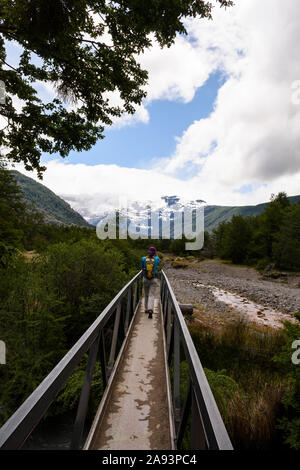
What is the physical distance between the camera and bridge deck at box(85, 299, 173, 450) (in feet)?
8.75

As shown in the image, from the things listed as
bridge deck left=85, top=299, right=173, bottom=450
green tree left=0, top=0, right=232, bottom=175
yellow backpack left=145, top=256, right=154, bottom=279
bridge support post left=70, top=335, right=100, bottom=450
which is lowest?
bridge deck left=85, top=299, right=173, bottom=450

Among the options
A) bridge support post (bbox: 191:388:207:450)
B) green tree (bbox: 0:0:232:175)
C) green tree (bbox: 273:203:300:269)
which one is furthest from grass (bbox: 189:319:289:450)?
green tree (bbox: 273:203:300:269)

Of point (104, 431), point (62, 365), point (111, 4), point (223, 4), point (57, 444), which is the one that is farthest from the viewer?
point (57, 444)

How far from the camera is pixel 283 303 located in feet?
67.5

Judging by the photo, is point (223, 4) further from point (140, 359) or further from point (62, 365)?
point (140, 359)

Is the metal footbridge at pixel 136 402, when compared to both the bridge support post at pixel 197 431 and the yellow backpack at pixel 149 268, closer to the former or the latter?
the bridge support post at pixel 197 431

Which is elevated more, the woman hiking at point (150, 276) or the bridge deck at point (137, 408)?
the woman hiking at point (150, 276)

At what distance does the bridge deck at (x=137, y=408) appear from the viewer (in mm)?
2666

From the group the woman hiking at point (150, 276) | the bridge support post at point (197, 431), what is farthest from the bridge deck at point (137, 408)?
the woman hiking at point (150, 276)

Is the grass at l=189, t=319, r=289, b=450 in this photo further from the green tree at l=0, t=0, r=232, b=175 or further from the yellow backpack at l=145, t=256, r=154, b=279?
the green tree at l=0, t=0, r=232, b=175

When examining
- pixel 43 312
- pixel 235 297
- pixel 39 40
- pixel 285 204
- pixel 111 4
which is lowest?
pixel 235 297

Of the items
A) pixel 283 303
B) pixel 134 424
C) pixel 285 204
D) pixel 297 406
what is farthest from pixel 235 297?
pixel 285 204

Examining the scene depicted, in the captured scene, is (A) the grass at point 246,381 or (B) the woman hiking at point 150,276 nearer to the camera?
(A) the grass at point 246,381

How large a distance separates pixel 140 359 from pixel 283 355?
2.55m
